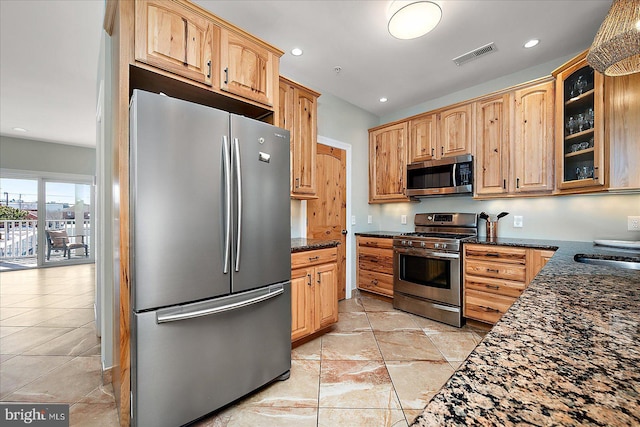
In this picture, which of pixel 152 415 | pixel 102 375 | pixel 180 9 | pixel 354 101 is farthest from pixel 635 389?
pixel 354 101

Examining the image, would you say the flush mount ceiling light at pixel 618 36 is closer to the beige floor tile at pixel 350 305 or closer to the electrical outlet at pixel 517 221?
the electrical outlet at pixel 517 221

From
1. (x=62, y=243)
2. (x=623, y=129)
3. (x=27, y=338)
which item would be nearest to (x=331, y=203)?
(x=623, y=129)

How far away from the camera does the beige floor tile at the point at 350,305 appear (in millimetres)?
3481

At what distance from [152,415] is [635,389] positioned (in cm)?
183

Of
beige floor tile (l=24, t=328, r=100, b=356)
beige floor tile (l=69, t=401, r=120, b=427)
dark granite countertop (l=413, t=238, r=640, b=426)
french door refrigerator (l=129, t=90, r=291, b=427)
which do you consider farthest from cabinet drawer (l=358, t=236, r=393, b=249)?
beige floor tile (l=24, t=328, r=100, b=356)

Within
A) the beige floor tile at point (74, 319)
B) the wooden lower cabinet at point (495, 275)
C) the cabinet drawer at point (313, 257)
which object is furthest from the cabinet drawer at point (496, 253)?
the beige floor tile at point (74, 319)

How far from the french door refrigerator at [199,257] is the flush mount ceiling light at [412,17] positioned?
1246 millimetres

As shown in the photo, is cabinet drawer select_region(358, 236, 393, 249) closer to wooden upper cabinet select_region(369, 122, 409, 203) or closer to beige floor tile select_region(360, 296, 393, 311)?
wooden upper cabinet select_region(369, 122, 409, 203)

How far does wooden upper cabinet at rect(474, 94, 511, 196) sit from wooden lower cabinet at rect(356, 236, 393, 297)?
1.29 metres

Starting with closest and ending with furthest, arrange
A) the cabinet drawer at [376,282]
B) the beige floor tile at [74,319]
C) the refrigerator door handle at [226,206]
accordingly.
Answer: the refrigerator door handle at [226,206], the beige floor tile at [74,319], the cabinet drawer at [376,282]

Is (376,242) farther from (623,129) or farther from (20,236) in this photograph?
(20,236)

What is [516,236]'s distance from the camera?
3189 mm

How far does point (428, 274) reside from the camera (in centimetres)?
317

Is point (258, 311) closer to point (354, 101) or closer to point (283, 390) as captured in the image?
point (283, 390)
